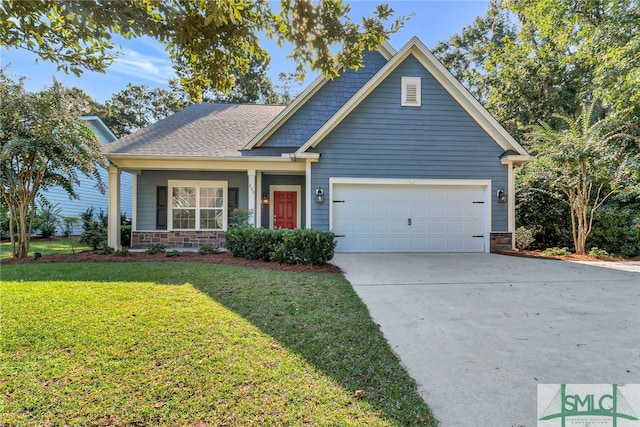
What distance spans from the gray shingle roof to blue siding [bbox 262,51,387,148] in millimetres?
1446

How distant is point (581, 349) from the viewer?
300cm

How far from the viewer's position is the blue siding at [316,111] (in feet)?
34.1

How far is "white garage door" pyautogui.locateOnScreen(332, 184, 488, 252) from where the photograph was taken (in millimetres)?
9148

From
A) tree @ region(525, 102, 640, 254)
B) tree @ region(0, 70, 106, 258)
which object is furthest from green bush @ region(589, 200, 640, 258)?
tree @ region(0, 70, 106, 258)

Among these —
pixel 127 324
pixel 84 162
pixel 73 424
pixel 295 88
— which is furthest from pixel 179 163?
pixel 295 88

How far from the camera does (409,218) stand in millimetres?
9258

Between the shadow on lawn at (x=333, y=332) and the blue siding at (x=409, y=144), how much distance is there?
427 centimetres

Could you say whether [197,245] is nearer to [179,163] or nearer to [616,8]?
[179,163]

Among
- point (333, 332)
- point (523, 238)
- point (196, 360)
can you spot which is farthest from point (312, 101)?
point (196, 360)

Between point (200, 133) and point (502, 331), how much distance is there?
418 inches

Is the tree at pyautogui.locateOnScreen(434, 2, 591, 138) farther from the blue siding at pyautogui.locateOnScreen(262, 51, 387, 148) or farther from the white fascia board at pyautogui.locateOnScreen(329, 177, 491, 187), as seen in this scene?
the blue siding at pyautogui.locateOnScreen(262, 51, 387, 148)

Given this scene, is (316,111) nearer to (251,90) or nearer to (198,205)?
(198,205)

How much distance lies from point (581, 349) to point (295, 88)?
28.5m

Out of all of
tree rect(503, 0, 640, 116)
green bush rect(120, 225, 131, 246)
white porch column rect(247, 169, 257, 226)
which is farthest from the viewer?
green bush rect(120, 225, 131, 246)
